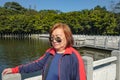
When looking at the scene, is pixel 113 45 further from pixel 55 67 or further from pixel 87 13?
pixel 87 13

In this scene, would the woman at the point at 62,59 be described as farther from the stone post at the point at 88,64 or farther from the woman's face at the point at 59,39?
the stone post at the point at 88,64

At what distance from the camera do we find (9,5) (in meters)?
136

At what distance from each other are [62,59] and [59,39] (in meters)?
0.26

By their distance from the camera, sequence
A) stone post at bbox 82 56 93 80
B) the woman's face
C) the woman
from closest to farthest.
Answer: the woman < the woman's face < stone post at bbox 82 56 93 80

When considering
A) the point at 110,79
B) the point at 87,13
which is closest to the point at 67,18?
the point at 87,13

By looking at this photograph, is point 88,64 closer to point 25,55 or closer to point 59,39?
point 59,39

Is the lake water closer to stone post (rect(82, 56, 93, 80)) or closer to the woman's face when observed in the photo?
stone post (rect(82, 56, 93, 80))

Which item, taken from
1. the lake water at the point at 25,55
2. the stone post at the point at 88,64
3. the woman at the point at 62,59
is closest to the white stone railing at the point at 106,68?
the stone post at the point at 88,64

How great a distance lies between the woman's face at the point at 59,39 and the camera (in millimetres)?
2943

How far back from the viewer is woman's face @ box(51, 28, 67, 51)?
2943mm

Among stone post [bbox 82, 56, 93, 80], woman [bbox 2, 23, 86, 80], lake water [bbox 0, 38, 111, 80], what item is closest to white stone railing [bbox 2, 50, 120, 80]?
stone post [bbox 82, 56, 93, 80]

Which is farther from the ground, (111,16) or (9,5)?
(9,5)

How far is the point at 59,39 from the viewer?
296cm

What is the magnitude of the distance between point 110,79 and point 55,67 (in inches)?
185
